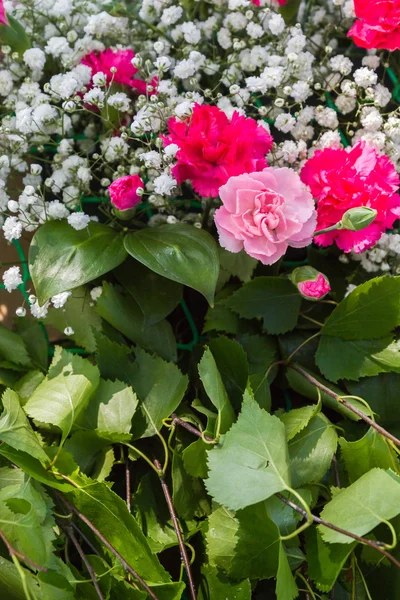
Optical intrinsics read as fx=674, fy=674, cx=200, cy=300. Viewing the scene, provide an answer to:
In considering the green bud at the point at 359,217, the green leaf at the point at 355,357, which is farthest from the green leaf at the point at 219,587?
the green bud at the point at 359,217

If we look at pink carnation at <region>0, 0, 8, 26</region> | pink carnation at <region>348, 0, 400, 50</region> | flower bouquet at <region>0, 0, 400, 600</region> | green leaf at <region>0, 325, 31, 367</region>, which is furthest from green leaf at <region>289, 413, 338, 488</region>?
pink carnation at <region>0, 0, 8, 26</region>

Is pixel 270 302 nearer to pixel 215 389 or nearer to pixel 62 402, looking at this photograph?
pixel 215 389

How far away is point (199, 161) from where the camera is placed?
0.71 m

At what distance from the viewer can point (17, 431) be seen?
66cm

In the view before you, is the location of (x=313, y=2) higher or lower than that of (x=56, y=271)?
higher

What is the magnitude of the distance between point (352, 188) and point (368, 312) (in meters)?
0.14

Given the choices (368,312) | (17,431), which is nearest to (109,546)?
(17,431)

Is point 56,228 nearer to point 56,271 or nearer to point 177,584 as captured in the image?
point 56,271

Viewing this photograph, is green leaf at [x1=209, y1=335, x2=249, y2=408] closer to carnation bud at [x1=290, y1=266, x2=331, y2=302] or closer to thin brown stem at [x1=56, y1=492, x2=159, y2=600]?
carnation bud at [x1=290, y1=266, x2=331, y2=302]

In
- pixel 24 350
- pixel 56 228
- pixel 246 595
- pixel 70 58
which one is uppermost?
pixel 70 58

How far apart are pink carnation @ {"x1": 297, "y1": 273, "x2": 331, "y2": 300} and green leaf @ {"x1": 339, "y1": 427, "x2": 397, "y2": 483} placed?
0.15m

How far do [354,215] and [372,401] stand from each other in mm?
228

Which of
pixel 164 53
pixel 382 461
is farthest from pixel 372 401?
pixel 164 53

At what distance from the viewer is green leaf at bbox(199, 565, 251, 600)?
636 millimetres
